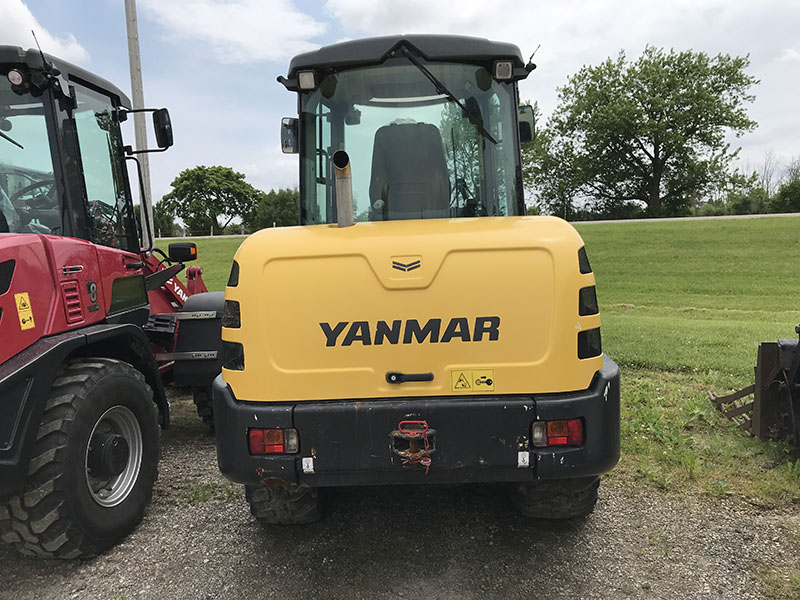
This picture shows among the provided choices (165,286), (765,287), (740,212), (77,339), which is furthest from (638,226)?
(77,339)

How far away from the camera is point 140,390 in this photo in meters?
3.37

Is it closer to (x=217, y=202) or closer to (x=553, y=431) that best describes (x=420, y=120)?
(x=553, y=431)

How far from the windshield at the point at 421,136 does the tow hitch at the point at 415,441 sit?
1366 mm

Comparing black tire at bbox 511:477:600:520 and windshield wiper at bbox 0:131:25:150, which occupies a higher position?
windshield wiper at bbox 0:131:25:150

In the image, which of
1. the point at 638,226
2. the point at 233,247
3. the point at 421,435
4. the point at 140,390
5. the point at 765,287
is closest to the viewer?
the point at 421,435

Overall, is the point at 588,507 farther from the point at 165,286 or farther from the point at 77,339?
the point at 165,286

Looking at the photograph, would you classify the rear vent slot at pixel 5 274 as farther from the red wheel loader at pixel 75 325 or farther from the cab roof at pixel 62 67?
the cab roof at pixel 62 67

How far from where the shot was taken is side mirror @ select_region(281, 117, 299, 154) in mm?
3676

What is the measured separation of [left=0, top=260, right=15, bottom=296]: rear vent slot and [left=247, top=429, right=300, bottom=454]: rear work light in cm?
132

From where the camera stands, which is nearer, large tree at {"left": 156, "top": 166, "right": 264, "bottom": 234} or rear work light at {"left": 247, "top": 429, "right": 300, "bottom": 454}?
rear work light at {"left": 247, "top": 429, "right": 300, "bottom": 454}

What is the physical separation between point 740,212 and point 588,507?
137ft

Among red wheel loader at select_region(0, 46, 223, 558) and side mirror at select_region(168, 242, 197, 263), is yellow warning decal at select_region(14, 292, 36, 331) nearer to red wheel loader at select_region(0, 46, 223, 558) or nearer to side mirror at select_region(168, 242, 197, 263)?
red wheel loader at select_region(0, 46, 223, 558)

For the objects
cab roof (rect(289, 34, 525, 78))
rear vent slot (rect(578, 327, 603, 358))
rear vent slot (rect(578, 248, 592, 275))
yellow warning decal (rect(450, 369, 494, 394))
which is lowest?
yellow warning decal (rect(450, 369, 494, 394))

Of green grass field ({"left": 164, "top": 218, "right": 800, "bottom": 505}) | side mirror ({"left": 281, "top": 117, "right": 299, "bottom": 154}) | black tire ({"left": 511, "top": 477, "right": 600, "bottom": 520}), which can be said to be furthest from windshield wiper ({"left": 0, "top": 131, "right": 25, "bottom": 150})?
green grass field ({"left": 164, "top": 218, "right": 800, "bottom": 505})
